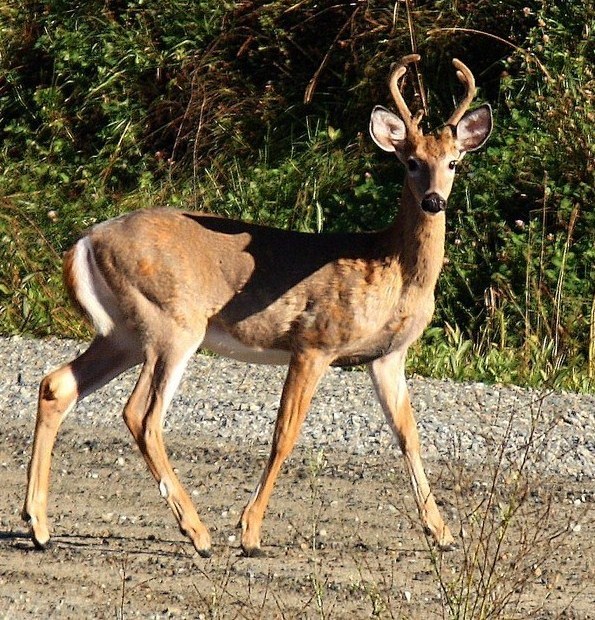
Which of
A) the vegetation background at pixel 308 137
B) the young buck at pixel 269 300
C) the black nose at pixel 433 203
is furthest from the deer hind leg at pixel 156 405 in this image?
the vegetation background at pixel 308 137

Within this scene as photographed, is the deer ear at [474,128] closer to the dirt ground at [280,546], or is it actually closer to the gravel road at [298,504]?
the gravel road at [298,504]

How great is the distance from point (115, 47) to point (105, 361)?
26.9 ft

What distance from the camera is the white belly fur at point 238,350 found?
659 cm

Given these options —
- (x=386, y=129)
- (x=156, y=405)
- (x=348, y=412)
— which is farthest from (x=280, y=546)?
(x=348, y=412)

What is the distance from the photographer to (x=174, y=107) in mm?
14117

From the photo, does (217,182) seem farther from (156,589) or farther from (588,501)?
(156,589)

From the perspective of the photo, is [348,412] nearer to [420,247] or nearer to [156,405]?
[420,247]

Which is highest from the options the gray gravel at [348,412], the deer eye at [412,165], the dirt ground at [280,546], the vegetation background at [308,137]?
the deer eye at [412,165]

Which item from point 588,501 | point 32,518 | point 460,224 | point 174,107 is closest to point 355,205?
point 460,224

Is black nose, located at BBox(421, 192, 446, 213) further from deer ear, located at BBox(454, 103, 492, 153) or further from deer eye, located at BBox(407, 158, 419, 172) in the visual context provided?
deer ear, located at BBox(454, 103, 492, 153)

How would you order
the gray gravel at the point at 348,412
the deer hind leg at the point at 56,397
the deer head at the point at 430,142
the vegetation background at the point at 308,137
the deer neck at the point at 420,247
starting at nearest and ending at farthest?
the deer hind leg at the point at 56,397 → the deer head at the point at 430,142 → the deer neck at the point at 420,247 → the gray gravel at the point at 348,412 → the vegetation background at the point at 308,137

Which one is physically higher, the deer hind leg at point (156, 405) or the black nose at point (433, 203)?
the black nose at point (433, 203)

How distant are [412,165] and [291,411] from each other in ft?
3.92

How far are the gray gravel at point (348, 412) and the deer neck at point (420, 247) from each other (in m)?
1.08
